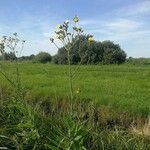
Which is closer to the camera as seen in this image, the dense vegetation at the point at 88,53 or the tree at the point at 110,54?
the dense vegetation at the point at 88,53

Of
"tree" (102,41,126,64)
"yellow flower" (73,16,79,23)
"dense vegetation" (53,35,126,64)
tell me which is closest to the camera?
"yellow flower" (73,16,79,23)

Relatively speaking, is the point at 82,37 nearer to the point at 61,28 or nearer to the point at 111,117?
the point at 61,28

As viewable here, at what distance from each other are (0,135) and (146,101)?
399 inches

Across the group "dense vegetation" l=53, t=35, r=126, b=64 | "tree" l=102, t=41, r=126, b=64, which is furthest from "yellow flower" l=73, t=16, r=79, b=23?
"tree" l=102, t=41, r=126, b=64

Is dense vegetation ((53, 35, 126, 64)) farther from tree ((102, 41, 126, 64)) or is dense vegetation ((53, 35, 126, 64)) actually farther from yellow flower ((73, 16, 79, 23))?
yellow flower ((73, 16, 79, 23))

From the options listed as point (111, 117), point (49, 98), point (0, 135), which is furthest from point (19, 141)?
point (49, 98)

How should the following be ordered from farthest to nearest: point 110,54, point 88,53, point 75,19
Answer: point 110,54 < point 88,53 < point 75,19

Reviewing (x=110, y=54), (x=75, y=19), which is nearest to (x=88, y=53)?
(x=75, y=19)

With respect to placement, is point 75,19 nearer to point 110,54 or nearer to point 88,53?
point 88,53

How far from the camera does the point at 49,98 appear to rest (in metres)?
14.4

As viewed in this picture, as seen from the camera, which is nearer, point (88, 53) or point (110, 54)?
point (88, 53)

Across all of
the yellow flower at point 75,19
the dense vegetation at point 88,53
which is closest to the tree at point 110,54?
the dense vegetation at point 88,53

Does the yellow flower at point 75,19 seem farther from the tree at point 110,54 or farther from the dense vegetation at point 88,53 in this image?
the tree at point 110,54

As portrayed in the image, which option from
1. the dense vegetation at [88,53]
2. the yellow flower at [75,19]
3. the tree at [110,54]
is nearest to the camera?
the yellow flower at [75,19]
